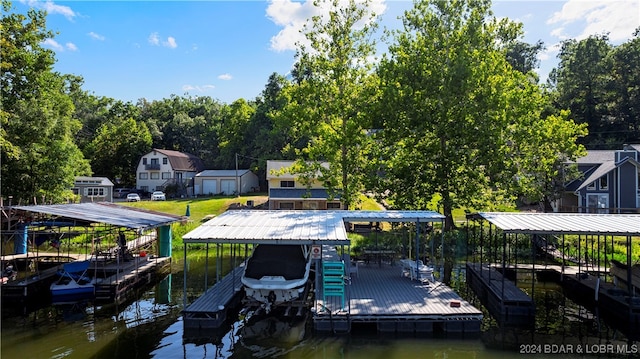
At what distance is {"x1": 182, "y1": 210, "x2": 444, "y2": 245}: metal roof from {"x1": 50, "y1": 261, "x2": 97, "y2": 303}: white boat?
235 inches

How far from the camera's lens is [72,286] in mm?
16500

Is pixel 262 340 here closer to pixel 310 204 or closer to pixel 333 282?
pixel 333 282

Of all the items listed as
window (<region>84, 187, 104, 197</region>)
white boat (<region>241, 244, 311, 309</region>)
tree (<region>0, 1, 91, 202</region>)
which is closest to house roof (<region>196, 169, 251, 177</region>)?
window (<region>84, 187, 104, 197</region>)

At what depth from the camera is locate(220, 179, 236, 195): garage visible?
179 feet

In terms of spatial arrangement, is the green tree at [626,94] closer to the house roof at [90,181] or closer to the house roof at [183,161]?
the house roof at [183,161]

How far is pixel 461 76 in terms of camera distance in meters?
24.1

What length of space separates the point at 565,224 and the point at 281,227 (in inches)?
374

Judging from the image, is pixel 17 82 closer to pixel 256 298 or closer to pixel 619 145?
pixel 256 298

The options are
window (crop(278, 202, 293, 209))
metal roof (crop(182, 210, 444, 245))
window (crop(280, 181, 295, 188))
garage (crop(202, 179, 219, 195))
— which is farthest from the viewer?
garage (crop(202, 179, 219, 195))

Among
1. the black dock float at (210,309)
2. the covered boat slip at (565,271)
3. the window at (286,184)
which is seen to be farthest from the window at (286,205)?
the black dock float at (210,309)

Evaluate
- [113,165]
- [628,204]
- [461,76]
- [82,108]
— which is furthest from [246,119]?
[628,204]

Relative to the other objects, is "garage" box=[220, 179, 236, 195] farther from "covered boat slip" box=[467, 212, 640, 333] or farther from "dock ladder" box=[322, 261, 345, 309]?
"dock ladder" box=[322, 261, 345, 309]

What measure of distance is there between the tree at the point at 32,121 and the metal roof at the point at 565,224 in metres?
27.4

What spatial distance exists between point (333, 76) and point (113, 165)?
1763 inches
